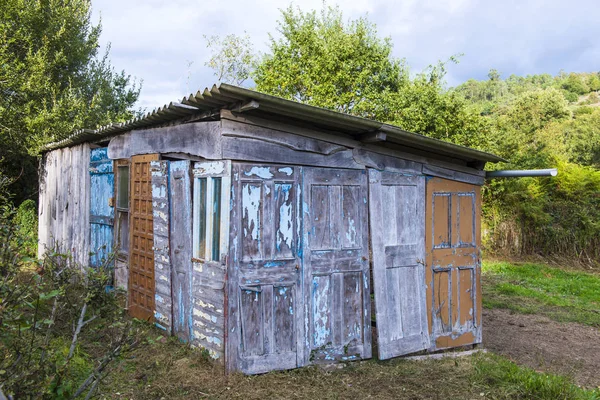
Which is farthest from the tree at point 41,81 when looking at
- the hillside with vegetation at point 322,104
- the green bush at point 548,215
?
the green bush at point 548,215

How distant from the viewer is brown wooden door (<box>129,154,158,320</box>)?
657 cm

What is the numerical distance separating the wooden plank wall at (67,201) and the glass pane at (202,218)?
360cm

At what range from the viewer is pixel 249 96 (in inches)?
175

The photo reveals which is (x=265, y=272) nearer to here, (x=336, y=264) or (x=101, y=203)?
(x=336, y=264)

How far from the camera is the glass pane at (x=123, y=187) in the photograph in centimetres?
761

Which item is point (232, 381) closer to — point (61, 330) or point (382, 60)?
point (61, 330)

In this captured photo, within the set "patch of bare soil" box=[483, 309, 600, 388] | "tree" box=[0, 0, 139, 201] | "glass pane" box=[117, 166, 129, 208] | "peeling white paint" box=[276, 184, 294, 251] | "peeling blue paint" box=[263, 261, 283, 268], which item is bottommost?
"patch of bare soil" box=[483, 309, 600, 388]

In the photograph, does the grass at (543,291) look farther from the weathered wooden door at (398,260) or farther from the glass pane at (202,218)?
the glass pane at (202,218)

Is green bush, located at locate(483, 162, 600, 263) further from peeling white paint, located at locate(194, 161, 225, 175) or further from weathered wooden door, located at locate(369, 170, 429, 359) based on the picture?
peeling white paint, located at locate(194, 161, 225, 175)

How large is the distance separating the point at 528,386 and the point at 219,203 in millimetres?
3458

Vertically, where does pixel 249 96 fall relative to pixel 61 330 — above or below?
above

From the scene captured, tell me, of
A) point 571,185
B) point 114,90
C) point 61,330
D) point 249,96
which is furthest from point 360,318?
point 114,90

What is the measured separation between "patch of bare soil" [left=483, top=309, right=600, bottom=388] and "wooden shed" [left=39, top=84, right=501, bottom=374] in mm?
703

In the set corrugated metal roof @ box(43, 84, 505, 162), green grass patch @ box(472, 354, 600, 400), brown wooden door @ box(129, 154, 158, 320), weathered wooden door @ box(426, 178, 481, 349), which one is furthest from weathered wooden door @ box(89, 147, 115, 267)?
green grass patch @ box(472, 354, 600, 400)
